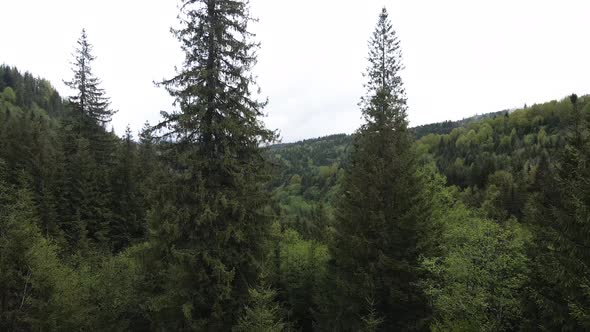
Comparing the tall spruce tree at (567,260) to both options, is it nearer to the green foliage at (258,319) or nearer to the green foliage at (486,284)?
the green foliage at (486,284)

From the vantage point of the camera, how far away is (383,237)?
16.1m

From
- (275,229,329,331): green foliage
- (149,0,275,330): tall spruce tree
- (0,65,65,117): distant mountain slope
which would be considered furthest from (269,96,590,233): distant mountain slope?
(0,65,65,117): distant mountain slope

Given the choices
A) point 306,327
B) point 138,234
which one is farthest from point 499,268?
point 138,234

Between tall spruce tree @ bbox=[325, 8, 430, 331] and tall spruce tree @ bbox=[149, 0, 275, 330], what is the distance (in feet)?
14.9

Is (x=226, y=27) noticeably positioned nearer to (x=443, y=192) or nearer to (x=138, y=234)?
(x=443, y=192)

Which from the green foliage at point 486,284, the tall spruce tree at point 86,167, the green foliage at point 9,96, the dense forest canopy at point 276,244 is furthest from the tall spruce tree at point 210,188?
the green foliage at point 9,96

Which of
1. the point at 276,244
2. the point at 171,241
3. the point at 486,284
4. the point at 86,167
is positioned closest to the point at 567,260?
the point at 486,284

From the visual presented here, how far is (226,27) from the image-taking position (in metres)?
14.1

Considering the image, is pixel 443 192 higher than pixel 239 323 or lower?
higher

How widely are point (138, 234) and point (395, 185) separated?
98.7ft

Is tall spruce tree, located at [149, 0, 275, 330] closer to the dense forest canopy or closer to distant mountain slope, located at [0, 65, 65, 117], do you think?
the dense forest canopy

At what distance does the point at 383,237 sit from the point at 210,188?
7.50 metres

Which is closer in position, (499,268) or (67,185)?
(499,268)

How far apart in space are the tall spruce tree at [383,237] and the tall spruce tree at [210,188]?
453cm
